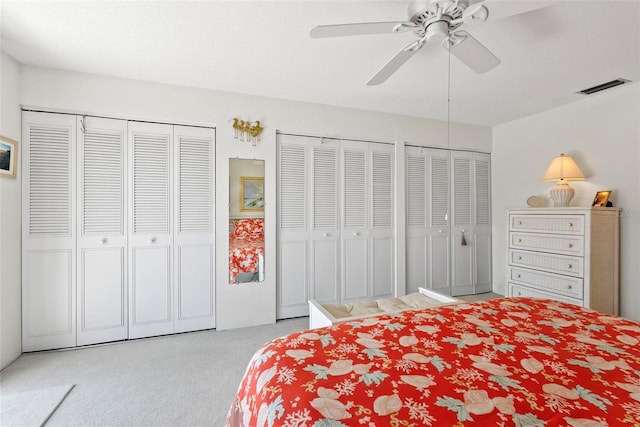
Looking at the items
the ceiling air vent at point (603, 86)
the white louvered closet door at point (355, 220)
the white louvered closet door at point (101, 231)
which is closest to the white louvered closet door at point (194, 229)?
the white louvered closet door at point (101, 231)

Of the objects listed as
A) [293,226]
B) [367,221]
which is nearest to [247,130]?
[293,226]

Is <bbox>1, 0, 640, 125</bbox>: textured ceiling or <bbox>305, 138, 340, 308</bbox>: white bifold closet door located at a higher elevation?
<bbox>1, 0, 640, 125</bbox>: textured ceiling

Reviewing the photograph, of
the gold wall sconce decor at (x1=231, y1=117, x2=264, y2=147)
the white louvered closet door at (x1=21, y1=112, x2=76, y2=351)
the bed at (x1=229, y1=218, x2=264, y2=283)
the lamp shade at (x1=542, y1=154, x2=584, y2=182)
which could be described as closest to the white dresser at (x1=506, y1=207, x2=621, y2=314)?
the lamp shade at (x1=542, y1=154, x2=584, y2=182)

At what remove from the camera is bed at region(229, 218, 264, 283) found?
10.2 feet

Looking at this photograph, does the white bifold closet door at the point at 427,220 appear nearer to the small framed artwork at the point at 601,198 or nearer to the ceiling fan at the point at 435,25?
the small framed artwork at the point at 601,198

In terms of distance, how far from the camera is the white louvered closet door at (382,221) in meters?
3.68

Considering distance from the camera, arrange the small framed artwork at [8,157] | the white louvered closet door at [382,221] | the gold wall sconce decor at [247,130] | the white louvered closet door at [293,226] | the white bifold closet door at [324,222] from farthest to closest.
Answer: the white louvered closet door at [382,221] → the white bifold closet door at [324,222] → the white louvered closet door at [293,226] → the gold wall sconce decor at [247,130] → the small framed artwork at [8,157]

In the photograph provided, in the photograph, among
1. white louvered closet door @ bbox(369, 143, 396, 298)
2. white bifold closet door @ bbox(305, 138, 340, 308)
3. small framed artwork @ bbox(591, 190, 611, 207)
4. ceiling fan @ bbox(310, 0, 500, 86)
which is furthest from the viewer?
white louvered closet door @ bbox(369, 143, 396, 298)

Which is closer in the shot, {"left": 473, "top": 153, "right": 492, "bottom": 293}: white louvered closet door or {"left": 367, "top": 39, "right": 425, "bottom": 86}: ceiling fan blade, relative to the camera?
{"left": 367, "top": 39, "right": 425, "bottom": 86}: ceiling fan blade

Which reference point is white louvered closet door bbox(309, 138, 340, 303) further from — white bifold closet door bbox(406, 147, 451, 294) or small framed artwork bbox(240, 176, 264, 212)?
white bifold closet door bbox(406, 147, 451, 294)

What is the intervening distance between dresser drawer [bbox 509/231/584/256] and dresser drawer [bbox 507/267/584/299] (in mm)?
256

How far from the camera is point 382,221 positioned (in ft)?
12.2

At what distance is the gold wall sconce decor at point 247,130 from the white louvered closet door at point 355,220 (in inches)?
41.3

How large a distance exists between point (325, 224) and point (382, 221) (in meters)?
0.79
